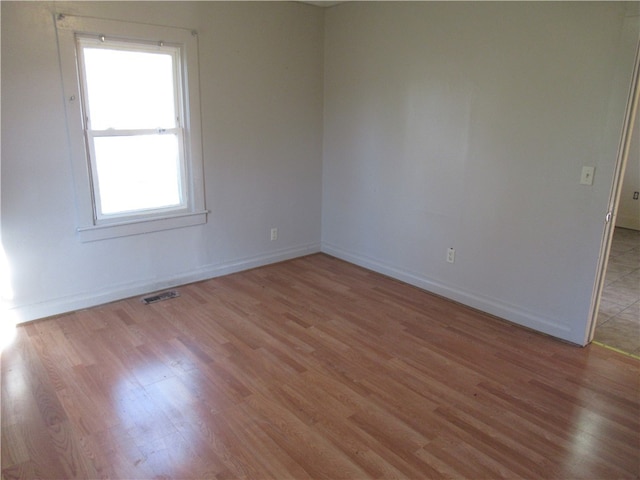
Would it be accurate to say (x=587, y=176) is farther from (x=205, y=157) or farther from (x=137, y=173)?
(x=137, y=173)

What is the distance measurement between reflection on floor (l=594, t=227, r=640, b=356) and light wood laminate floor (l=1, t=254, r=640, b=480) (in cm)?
24

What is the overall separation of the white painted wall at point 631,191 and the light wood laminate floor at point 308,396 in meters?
3.81

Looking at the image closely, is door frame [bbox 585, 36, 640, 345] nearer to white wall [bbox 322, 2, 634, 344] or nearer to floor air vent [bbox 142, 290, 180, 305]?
white wall [bbox 322, 2, 634, 344]

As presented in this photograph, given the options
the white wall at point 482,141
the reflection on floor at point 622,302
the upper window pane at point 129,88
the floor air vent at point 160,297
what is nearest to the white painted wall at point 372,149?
the white wall at point 482,141

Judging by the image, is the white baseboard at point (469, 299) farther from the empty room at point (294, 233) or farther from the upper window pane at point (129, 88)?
the upper window pane at point (129, 88)

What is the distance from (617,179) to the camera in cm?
271

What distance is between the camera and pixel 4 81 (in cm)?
280

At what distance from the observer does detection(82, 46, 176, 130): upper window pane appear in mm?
3176

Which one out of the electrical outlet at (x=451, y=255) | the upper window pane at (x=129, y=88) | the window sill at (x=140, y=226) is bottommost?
the electrical outlet at (x=451, y=255)

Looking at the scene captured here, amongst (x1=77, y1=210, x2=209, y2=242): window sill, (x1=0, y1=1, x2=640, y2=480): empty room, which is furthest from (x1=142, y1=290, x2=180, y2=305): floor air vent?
(x1=77, y1=210, x2=209, y2=242): window sill

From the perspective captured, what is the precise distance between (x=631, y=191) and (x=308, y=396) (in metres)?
5.49

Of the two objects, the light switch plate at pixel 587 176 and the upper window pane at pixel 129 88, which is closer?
the light switch plate at pixel 587 176

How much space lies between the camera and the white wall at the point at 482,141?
275 cm

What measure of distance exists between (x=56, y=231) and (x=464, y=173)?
298 cm
